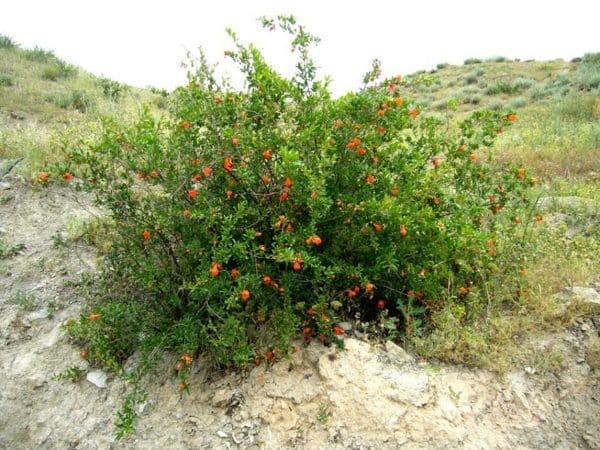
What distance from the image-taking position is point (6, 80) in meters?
9.16

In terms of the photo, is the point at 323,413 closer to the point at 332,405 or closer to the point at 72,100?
the point at 332,405

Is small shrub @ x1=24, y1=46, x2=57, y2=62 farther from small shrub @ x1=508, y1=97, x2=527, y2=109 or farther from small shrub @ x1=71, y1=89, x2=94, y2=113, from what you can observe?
small shrub @ x1=508, y1=97, x2=527, y2=109

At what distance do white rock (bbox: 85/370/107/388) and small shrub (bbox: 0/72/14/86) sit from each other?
25.8 feet

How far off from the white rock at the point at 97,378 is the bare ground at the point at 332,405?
0.04 meters

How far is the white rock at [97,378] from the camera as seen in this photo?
3.55 m

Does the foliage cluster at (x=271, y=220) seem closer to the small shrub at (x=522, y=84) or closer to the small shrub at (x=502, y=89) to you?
the small shrub at (x=502, y=89)

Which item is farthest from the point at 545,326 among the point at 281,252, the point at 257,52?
the point at 257,52

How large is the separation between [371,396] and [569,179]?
466 centimetres

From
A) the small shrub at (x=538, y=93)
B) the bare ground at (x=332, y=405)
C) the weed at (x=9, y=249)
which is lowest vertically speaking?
the bare ground at (x=332, y=405)

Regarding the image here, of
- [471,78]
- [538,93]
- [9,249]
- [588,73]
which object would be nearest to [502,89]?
[538,93]

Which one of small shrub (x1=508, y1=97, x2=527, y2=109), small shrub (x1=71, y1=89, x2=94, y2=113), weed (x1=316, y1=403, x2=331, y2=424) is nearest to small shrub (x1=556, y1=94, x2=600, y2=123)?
small shrub (x1=508, y1=97, x2=527, y2=109)

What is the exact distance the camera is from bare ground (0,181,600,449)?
9.75 feet

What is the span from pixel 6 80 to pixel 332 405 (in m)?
9.47

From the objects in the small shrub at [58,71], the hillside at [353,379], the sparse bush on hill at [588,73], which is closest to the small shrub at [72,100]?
the small shrub at [58,71]
